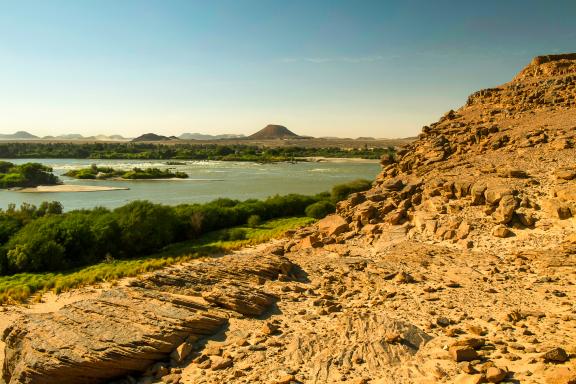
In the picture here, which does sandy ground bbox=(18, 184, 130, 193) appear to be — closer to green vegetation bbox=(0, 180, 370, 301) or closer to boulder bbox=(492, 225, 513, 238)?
green vegetation bbox=(0, 180, 370, 301)

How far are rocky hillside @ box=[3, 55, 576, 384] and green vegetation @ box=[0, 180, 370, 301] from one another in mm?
5903

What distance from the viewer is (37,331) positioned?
9320mm

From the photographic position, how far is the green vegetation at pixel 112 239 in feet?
65.3

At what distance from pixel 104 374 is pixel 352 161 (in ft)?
294

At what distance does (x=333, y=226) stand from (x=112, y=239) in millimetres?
14627

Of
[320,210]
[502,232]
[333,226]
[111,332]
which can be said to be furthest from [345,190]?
[111,332]

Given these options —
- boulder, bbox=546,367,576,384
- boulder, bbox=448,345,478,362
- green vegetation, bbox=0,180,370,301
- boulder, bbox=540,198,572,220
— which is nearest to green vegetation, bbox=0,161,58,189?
green vegetation, bbox=0,180,370,301

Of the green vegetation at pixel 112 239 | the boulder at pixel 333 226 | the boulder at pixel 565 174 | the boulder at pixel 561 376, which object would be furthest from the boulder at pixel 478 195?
the green vegetation at pixel 112 239

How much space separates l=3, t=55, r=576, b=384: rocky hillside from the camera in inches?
305

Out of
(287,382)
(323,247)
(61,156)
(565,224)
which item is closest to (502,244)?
(565,224)

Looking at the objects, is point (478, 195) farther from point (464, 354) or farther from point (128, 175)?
point (128, 175)

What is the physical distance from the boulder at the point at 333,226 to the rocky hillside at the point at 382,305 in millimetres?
84

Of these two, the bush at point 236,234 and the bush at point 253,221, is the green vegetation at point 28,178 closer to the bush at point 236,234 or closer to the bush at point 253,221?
the bush at point 253,221

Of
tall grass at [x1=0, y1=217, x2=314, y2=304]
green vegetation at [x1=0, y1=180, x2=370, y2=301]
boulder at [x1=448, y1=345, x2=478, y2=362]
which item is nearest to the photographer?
boulder at [x1=448, y1=345, x2=478, y2=362]
